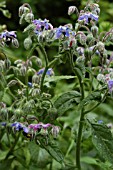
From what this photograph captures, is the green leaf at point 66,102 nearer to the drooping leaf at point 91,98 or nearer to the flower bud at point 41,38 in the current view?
the drooping leaf at point 91,98

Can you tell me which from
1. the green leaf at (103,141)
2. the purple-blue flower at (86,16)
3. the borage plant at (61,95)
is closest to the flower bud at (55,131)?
the borage plant at (61,95)

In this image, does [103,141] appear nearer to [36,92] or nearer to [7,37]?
[36,92]

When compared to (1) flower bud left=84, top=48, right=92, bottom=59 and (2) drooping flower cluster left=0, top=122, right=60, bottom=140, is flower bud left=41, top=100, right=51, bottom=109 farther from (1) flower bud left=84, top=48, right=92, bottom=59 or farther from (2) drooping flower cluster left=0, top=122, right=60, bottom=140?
(1) flower bud left=84, top=48, right=92, bottom=59

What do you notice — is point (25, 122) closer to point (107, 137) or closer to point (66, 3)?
point (107, 137)

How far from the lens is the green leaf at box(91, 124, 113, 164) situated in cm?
136

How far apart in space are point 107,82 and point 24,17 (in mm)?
323

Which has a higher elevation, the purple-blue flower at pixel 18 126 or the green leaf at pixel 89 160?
the purple-blue flower at pixel 18 126

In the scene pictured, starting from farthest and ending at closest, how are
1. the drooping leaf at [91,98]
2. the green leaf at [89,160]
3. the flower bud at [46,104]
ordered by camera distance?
the green leaf at [89,160] → the flower bud at [46,104] → the drooping leaf at [91,98]

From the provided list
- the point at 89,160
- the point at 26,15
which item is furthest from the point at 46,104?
the point at 89,160

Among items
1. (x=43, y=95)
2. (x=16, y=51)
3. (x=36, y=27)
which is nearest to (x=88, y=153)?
(x=43, y=95)

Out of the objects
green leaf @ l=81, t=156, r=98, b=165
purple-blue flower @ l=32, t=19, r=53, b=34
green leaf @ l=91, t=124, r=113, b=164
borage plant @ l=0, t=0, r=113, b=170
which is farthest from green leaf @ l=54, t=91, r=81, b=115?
green leaf @ l=81, t=156, r=98, b=165

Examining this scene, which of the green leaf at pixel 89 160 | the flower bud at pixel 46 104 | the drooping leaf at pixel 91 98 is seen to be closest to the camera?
the drooping leaf at pixel 91 98

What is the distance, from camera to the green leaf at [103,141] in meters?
1.36

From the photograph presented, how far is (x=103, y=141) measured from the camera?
137 cm
